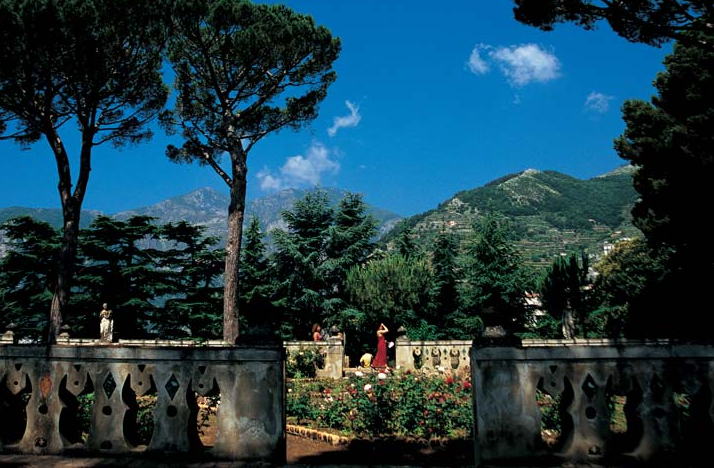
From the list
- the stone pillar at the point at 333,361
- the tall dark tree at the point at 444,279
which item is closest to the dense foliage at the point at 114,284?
the stone pillar at the point at 333,361

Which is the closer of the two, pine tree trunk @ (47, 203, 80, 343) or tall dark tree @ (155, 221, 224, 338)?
pine tree trunk @ (47, 203, 80, 343)

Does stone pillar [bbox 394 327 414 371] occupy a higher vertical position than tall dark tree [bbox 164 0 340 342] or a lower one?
lower

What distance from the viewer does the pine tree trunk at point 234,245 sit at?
1686 centimetres

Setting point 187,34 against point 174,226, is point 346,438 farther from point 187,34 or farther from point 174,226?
point 174,226

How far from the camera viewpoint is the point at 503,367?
3996mm

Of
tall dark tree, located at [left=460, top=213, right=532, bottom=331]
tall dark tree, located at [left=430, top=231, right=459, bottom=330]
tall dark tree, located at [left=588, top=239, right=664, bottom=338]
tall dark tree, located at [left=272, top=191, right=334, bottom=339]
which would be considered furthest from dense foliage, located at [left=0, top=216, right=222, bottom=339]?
tall dark tree, located at [left=588, top=239, right=664, bottom=338]

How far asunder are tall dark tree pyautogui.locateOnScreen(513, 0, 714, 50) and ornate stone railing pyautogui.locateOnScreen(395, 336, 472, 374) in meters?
10.4

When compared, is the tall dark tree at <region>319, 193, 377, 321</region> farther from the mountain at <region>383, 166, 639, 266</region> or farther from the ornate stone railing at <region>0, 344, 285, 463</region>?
the mountain at <region>383, 166, 639, 266</region>

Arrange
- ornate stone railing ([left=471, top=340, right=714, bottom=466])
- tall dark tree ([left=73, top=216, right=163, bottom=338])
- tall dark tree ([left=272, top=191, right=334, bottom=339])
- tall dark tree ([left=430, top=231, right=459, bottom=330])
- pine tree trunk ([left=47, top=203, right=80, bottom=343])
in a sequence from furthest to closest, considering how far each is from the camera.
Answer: tall dark tree ([left=272, top=191, right=334, bottom=339]), tall dark tree ([left=430, top=231, right=459, bottom=330]), tall dark tree ([left=73, top=216, right=163, bottom=338]), pine tree trunk ([left=47, top=203, right=80, bottom=343]), ornate stone railing ([left=471, top=340, right=714, bottom=466])

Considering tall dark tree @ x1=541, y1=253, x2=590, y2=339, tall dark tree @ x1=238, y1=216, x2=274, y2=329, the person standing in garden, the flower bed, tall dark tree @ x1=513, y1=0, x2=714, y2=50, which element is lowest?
the flower bed

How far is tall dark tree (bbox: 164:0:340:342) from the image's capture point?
17438mm

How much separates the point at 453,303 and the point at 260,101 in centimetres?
1604

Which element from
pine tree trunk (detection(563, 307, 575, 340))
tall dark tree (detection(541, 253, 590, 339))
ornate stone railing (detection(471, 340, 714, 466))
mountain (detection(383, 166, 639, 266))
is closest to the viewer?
ornate stone railing (detection(471, 340, 714, 466))

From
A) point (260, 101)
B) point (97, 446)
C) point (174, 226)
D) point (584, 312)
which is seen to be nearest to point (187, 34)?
point (260, 101)
